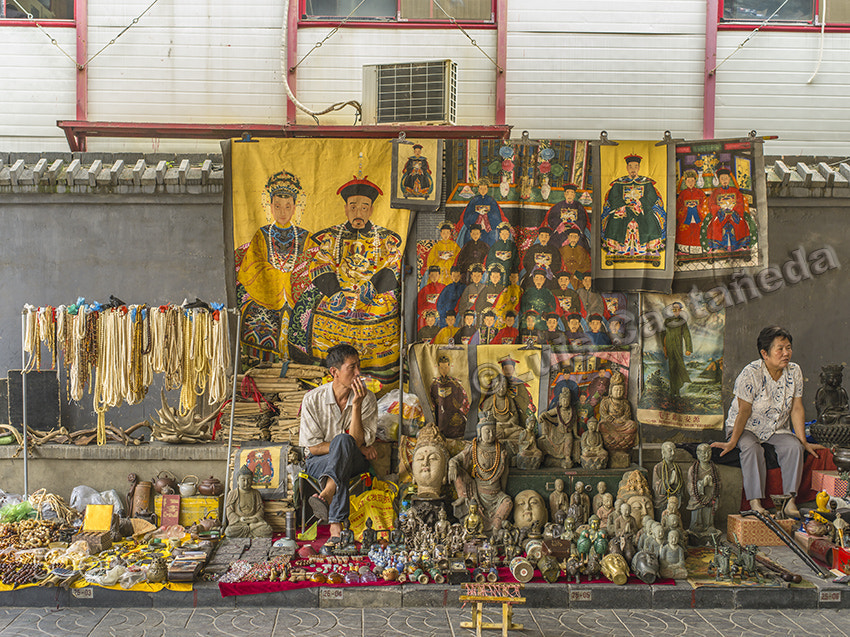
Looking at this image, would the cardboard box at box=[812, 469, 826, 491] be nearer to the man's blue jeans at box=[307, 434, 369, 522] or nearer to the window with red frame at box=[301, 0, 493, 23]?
the man's blue jeans at box=[307, 434, 369, 522]

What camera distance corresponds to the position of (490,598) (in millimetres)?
5094

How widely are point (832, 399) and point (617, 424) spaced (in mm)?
2441

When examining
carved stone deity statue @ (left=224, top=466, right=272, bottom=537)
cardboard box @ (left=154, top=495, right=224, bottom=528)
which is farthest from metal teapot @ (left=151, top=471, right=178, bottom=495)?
carved stone deity statue @ (left=224, top=466, right=272, bottom=537)

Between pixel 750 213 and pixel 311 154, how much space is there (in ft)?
15.1

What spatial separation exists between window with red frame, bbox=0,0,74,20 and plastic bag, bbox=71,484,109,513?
663 centimetres

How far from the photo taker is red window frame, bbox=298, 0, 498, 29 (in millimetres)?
10320

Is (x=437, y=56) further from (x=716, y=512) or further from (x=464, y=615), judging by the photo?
(x=464, y=615)

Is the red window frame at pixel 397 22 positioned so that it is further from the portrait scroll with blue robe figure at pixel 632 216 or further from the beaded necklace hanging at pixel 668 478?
the beaded necklace hanging at pixel 668 478

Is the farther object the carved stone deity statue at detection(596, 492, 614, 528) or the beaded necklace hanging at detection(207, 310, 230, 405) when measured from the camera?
the beaded necklace hanging at detection(207, 310, 230, 405)

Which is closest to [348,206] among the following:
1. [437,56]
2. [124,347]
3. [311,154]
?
[311,154]

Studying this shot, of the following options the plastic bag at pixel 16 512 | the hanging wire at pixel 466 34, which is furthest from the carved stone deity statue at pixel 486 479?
the hanging wire at pixel 466 34

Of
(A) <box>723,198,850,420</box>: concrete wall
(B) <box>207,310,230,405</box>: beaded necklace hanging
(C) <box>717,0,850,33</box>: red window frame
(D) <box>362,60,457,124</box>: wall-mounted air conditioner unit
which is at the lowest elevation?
(B) <box>207,310,230,405</box>: beaded necklace hanging

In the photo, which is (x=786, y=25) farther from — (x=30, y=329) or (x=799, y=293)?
(x=30, y=329)

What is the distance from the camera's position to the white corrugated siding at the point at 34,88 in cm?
1032
